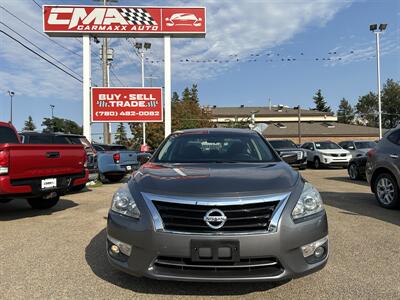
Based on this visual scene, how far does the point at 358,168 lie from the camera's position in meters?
13.9

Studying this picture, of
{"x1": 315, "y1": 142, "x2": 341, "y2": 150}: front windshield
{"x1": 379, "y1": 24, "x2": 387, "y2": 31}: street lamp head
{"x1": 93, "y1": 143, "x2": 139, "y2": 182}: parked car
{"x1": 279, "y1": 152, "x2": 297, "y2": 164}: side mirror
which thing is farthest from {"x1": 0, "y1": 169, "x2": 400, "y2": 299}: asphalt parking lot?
{"x1": 379, "y1": 24, "x2": 387, "y2": 31}: street lamp head

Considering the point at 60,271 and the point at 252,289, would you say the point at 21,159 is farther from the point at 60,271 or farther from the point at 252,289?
the point at 252,289

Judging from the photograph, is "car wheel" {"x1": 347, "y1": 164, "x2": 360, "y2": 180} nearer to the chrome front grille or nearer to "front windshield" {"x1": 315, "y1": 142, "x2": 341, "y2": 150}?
"front windshield" {"x1": 315, "y1": 142, "x2": 341, "y2": 150}

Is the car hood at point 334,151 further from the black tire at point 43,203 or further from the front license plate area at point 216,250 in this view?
the front license plate area at point 216,250

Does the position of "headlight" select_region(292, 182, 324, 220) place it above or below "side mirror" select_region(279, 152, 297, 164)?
below

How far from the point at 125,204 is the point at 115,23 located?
1428 centimetres

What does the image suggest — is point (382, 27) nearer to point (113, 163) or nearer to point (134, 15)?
point (134, 15)

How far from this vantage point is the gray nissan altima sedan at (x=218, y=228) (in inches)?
125

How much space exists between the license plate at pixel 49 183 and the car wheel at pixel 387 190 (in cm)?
629

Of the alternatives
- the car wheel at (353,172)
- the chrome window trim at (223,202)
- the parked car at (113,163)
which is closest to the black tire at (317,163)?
the car wheel at (353,172)

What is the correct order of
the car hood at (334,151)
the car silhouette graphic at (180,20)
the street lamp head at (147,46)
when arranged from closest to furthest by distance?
the car silhouette graphic at (180,20), the car hood at (334,151), the street lamp head at (147,46)

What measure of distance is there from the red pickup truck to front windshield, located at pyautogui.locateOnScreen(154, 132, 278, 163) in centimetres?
272

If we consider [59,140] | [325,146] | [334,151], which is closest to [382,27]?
[325,146]

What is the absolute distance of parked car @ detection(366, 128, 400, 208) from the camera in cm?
763
